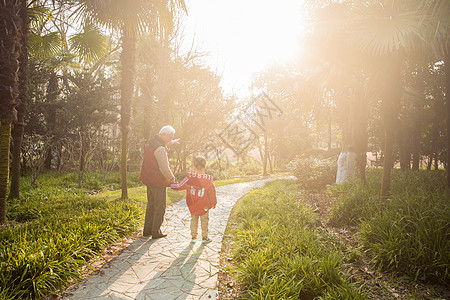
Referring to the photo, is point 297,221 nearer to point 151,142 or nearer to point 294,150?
point 151,142

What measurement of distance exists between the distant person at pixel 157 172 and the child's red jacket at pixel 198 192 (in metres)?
0.26

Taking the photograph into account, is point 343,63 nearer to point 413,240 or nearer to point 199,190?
point 413,240

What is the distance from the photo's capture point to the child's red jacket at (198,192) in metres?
4.20

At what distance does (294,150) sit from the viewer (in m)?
28.8

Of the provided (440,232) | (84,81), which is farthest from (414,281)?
(84,81)

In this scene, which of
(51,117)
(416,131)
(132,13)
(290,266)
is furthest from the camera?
(416,131)

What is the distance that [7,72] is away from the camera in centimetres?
437

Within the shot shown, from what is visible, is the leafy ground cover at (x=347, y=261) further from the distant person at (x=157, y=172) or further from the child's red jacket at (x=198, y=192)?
the distant person at (x=157, y=172)

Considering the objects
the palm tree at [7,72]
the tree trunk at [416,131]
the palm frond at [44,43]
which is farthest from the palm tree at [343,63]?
the tree trunk at [416,131]

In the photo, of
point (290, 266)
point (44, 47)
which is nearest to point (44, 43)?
point (44, 47)

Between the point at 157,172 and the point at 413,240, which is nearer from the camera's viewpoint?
the point at 413,240

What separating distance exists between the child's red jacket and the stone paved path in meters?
0.68

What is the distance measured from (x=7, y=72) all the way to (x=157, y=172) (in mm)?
3212

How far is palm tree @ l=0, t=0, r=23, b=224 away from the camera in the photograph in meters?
4.34
